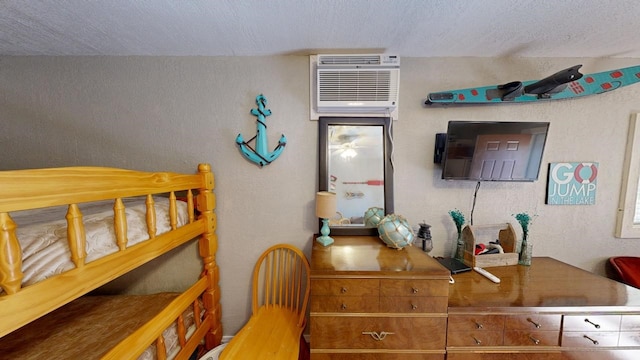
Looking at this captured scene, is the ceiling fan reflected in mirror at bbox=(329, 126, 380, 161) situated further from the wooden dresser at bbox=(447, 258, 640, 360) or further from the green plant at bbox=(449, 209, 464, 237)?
the wooden dresser at bbox=(447, 258, 640, 360)

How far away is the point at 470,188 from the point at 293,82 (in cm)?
152

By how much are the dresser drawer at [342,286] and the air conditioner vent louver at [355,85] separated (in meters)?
1.09

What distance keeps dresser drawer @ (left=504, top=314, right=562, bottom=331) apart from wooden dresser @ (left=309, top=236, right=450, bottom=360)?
328mm

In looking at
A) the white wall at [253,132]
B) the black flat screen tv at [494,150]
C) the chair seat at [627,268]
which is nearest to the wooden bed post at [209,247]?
the white wall at [253,132]

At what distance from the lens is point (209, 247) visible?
4.34ft

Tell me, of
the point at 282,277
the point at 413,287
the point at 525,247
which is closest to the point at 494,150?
the point at 525,247

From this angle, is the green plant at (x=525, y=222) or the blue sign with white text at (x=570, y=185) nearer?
the green plant at (x=525, y=222)

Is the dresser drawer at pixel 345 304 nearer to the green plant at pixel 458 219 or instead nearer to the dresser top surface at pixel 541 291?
the dresser top surface at pixel 541 291

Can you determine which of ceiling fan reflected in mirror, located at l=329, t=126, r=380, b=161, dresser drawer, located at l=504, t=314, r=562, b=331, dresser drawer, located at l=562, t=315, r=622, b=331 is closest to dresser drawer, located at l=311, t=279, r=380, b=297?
dresser drawer, located at l=504, t=314, r=562, b=331

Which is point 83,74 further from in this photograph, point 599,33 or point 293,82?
point 599,33

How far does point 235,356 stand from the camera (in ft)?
3.31

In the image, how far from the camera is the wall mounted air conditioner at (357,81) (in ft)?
4.19

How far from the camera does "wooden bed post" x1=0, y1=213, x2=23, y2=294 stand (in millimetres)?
473

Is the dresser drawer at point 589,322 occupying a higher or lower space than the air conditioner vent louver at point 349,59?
lower
